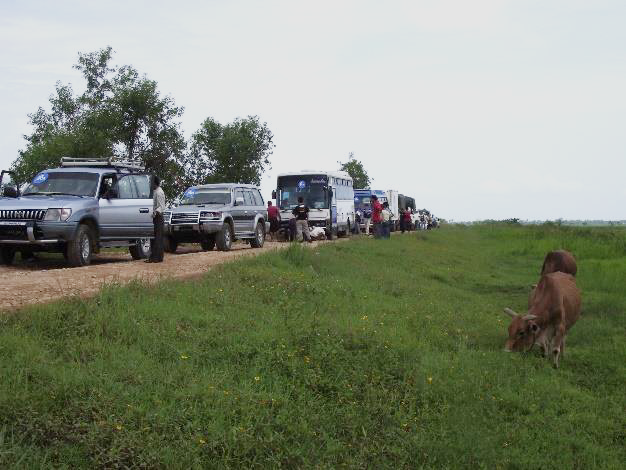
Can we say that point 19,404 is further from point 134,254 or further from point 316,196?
point 316,196

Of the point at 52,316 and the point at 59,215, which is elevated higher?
the point at 59,215

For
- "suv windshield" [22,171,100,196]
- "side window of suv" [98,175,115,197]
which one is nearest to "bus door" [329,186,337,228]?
"side window of suv" [98,175,115,197]

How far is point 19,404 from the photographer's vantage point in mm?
6066

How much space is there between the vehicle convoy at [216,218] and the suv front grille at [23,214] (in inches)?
235

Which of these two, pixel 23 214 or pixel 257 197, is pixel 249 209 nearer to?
pixel 257 197

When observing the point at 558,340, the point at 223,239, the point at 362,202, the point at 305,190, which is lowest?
the point at 558,340

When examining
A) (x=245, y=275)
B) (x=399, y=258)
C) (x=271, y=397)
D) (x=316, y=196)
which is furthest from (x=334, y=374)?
(x=316, y=196)

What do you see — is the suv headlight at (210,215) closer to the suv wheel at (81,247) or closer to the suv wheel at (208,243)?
the suv wheel at (208,243)

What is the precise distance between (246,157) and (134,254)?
2230 cm

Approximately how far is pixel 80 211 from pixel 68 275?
224 centimetres

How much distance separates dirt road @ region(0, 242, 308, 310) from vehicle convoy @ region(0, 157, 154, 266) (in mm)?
543

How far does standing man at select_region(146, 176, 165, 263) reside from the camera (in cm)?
1487

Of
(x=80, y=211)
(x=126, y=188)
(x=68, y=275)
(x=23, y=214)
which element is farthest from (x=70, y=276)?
(x=126, y=188)

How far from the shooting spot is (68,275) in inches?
482
